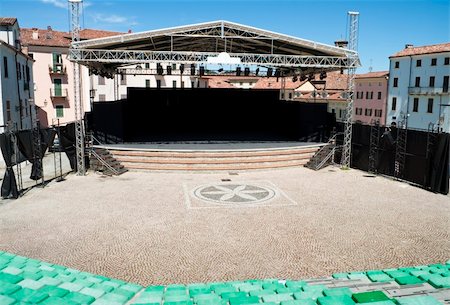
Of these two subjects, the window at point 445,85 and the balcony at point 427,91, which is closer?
the window at point 445,85

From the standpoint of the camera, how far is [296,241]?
11.4 meters

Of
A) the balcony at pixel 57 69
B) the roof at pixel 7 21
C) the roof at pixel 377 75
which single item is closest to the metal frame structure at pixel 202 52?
the roof at pixel 7 21

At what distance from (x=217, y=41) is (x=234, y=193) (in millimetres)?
11534

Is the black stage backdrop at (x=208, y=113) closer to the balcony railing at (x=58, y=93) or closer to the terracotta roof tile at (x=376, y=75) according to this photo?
the balcony railing at (x=58, y=93)

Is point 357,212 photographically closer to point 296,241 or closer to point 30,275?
point 296,241

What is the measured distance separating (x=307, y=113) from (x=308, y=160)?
522cm

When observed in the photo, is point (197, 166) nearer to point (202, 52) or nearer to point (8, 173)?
point (202, 52)

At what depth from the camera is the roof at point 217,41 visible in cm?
1939

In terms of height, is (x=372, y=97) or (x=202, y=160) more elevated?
(x=372, y=97)

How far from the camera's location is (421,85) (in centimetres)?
4512

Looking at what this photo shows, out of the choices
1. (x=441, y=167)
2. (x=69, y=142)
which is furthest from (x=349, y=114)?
(x=69, y=142)

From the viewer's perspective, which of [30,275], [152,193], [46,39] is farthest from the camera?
[46,39]

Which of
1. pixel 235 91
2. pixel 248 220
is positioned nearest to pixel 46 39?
pixel 235 91

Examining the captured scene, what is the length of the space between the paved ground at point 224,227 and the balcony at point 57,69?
25.7 m
